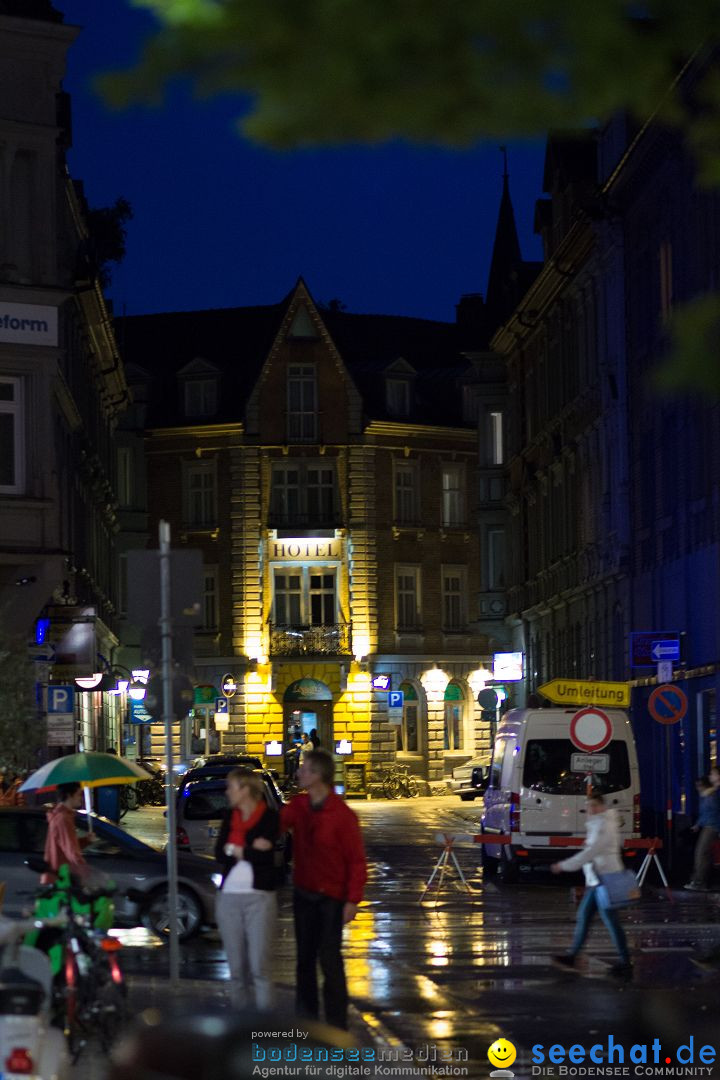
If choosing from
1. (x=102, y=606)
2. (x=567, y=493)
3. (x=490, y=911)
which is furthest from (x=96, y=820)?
(x=102, y=606)

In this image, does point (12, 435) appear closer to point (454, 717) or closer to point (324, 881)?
point (324, 881)

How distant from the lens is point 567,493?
175 feet

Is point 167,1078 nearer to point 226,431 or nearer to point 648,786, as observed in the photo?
point 648,786

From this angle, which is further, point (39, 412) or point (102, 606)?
point (102, 606)

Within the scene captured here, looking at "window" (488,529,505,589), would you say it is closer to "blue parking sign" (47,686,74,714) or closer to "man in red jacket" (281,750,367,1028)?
"blue parking sign" (47,686,74,714)

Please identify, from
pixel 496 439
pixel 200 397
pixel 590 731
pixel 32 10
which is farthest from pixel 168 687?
pixel 200 397

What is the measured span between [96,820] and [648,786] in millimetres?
22006

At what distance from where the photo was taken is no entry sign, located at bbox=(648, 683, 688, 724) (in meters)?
29.9

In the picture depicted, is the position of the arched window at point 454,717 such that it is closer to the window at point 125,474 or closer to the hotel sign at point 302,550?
the hotel sign at point 302,550

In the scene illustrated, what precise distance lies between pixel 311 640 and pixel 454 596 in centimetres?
678

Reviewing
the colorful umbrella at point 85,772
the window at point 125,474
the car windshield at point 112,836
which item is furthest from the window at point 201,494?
the colorful umbrella at point 85,772

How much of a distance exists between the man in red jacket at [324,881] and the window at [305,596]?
65659 mm

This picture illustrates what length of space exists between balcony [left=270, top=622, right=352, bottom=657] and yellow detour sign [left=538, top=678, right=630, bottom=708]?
4768 centimetres

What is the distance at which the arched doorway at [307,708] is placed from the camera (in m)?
79.1
